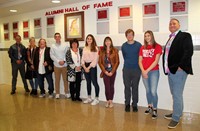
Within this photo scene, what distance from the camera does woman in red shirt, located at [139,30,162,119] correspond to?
3.99 m

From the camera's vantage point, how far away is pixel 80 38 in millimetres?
5754

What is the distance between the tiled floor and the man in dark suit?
0.40m

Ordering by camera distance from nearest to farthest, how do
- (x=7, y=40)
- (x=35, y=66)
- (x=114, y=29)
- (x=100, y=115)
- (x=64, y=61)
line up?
(x=100, y=115) < (x=114, y=29) < (x=64, y=61) < (x=35, y=66) < (x=7, y=40)

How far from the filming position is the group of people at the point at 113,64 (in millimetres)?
3449

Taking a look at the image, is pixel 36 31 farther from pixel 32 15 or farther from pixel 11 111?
pixel 11 111

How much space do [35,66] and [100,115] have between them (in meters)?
2.57

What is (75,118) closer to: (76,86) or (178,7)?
(76,86)

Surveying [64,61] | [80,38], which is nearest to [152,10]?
[80,38]

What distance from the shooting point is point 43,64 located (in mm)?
5754

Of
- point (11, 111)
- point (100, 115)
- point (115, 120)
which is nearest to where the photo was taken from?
point (115, 120)

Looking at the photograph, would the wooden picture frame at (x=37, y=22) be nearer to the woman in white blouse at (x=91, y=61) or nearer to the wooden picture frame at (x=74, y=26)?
the wooden picture frame at (x=74, y=26)

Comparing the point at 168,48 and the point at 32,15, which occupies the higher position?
the point at 32,15

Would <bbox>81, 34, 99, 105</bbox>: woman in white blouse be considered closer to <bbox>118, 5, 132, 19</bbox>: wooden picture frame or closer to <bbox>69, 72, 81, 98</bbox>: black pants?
<bbox>69, 72, 81, 98</bbox>: black pants

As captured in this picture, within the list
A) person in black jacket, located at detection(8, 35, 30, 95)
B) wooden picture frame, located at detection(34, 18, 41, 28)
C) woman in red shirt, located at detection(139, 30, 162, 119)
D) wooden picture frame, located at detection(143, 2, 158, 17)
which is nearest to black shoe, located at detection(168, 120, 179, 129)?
woman in red shirt, located at detection(139, 30, 162, 119)
